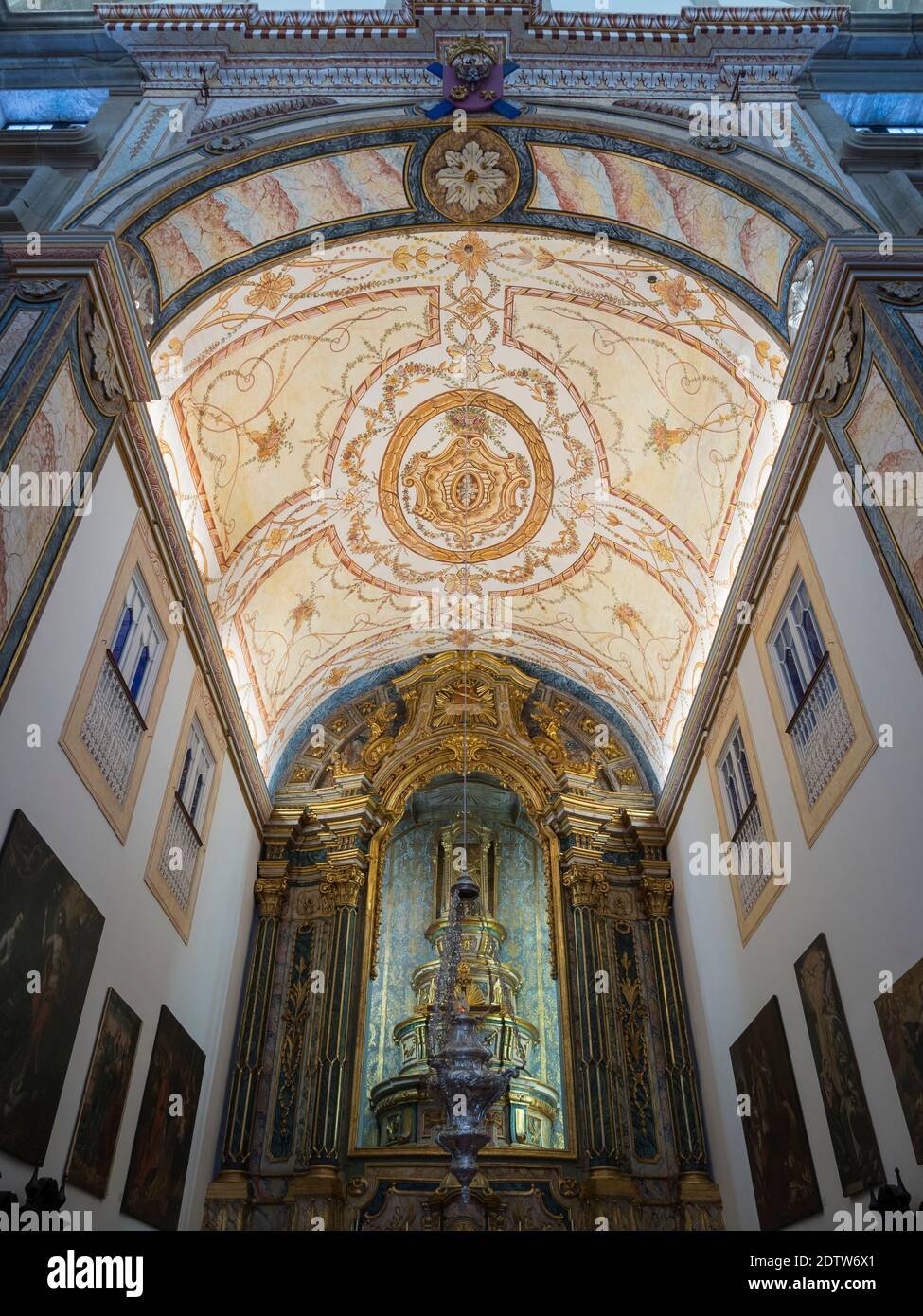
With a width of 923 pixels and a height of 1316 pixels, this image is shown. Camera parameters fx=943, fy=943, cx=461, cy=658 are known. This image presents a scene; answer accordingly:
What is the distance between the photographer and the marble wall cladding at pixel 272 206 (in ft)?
24.4

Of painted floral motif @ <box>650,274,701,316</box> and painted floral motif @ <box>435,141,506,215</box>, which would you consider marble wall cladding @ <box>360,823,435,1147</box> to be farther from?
painted floral motif @ <box>435,141,506,215</box>

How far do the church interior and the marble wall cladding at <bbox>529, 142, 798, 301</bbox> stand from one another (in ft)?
0.13

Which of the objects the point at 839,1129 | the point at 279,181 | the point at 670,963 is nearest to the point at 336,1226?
the point at 670,963

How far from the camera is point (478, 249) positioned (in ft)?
29.2

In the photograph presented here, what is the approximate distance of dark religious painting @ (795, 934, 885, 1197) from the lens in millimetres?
6195

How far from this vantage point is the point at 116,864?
7.38 m

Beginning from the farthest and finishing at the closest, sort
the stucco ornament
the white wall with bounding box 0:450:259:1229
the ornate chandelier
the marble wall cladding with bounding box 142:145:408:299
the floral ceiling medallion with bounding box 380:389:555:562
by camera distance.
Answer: the floral ceiling medallion with bounding box 380:389:555:562
the ornate chandelier
the marble wall cladding with bounding box 142:145:408:299
the stucco ornament
the white wall with bounding box 0:450:259:1229

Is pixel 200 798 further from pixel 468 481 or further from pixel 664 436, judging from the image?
pixel 664 436

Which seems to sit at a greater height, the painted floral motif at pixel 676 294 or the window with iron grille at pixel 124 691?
the painted floral motif at pixel 676 294

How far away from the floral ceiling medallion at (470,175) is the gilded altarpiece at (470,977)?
657cm

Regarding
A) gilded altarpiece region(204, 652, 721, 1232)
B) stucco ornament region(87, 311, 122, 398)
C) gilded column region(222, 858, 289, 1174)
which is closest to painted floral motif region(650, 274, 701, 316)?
stucco ornament region(87, 311, 122, 398)

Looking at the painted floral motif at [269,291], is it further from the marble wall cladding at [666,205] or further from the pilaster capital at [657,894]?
the pilaster capital at [657,894]

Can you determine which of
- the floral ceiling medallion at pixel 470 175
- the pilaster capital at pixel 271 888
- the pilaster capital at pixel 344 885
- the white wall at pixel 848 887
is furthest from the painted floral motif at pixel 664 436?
the pilaster capital at pixel 271 888

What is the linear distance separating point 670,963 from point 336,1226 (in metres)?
4.62
